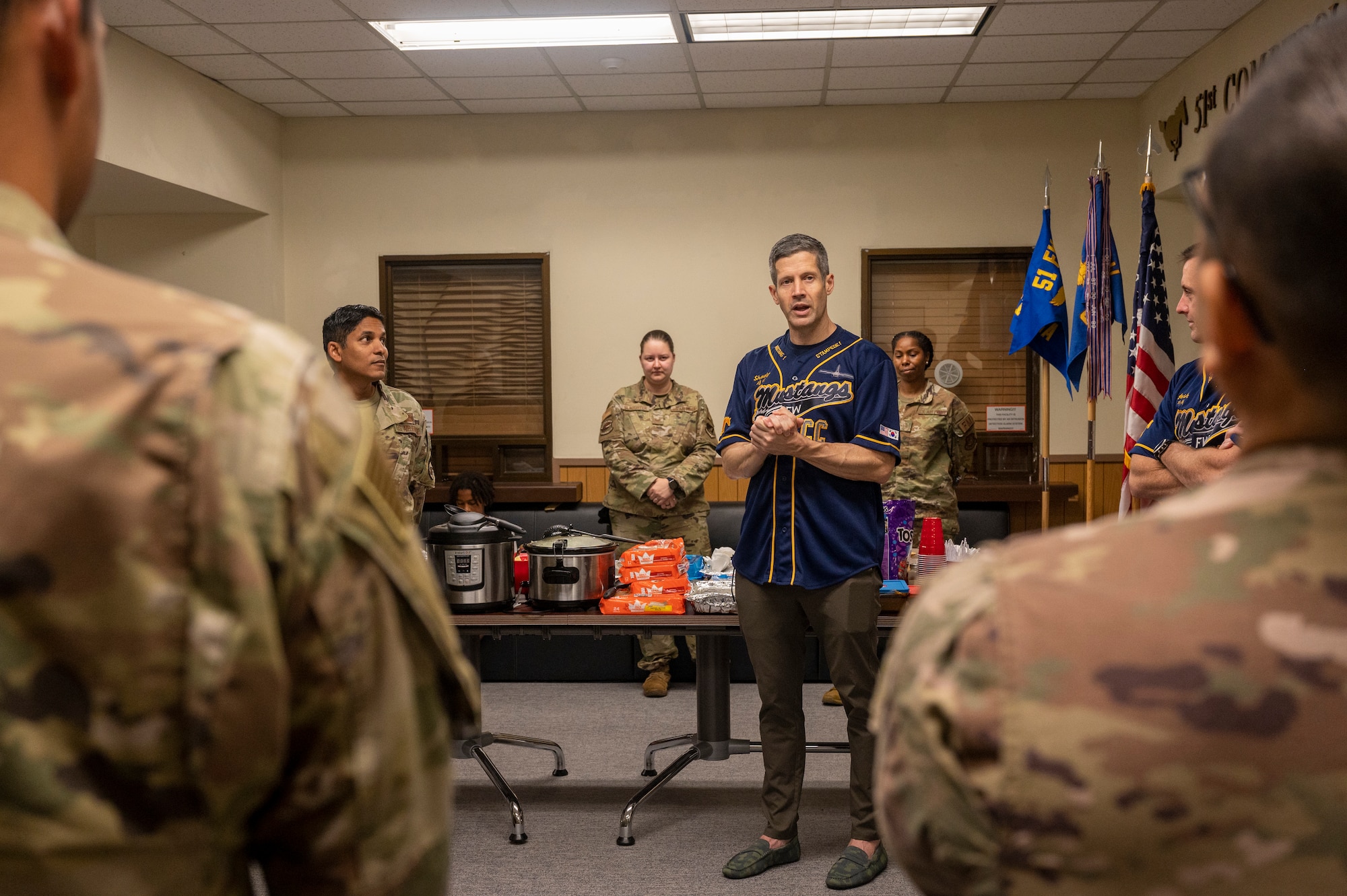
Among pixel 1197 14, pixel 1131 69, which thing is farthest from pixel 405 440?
pixel 1131 69

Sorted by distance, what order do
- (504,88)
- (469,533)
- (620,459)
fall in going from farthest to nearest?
1. (504,88)
2. (620,459)
3. (469,533)

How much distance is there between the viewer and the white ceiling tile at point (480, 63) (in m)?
5.27

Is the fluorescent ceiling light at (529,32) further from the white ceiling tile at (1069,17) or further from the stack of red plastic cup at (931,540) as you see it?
the stack of red plastic cup at (931,540)

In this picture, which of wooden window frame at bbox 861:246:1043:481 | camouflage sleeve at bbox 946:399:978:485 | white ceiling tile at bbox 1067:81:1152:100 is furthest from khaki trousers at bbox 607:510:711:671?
white ceiling tile at bbox 1067:81:1152:100

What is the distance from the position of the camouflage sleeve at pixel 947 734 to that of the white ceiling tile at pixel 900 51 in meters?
5.06

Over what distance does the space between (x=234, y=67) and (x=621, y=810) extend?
452 centimetres

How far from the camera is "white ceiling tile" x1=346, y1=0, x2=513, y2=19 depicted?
462 centimetres

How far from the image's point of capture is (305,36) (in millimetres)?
4988

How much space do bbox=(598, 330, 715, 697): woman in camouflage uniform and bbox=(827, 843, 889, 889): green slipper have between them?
2.13 metres

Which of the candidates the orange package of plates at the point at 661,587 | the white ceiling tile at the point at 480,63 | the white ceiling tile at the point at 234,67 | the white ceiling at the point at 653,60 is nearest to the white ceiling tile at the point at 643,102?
the white ceiling at the point at 653,60

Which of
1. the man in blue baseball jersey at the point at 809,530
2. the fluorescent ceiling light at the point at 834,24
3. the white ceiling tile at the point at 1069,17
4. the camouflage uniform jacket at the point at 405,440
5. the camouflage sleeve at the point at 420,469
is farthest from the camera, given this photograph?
the fluorescent ceiling light at the point at 834,24

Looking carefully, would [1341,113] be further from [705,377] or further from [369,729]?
[705,377]

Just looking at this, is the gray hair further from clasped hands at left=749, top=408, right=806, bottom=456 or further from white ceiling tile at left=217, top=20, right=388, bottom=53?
white ceiling tile at left=217, top=20, right=388, bottom=53

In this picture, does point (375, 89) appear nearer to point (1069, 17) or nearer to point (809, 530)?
point (1069, 17)
